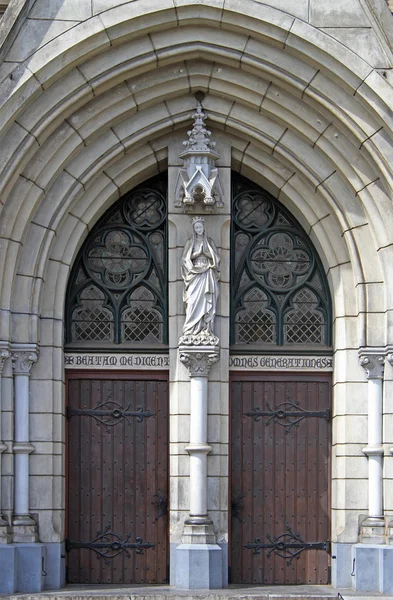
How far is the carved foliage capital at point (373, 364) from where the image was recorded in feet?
54.6

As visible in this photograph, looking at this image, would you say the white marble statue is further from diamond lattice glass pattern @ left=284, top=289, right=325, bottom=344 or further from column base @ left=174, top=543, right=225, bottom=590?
column base @ left=174, top=543, right=225, bottom=590

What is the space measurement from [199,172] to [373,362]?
2.80m

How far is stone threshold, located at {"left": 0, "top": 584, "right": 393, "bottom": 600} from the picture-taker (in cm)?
1588

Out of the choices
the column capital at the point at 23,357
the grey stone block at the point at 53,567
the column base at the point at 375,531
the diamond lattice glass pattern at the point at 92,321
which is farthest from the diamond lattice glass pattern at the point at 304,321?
the grey stone block at the point at 53,567

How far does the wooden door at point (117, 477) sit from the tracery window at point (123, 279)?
0.50 meters

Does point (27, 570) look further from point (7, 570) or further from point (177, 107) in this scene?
point (177, 107)

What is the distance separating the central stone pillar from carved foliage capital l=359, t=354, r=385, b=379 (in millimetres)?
1607

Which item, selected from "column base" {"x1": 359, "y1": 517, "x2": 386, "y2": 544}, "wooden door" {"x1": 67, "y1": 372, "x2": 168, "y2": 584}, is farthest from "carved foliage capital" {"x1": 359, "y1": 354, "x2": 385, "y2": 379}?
"wooden door" {"x1": 67, "y1": 372, "x2": 168, "y2": 584}

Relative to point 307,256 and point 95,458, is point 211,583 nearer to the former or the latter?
point 95,458

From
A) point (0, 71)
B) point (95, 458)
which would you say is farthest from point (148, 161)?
point (95, 458)

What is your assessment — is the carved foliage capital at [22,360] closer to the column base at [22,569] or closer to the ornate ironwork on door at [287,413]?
the column base at [22,569]

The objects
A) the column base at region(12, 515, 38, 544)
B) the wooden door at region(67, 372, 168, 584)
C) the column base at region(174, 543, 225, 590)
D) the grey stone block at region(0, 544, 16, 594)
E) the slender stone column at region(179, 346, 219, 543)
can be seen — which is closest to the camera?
the grey stone block at region(0, 544, 16, 594)

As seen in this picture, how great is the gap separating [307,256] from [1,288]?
3.53 metres

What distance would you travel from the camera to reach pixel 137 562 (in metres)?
17.0
